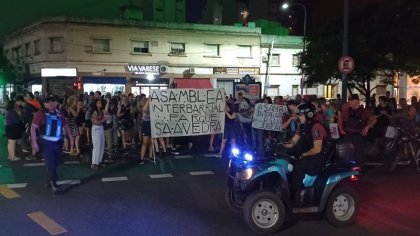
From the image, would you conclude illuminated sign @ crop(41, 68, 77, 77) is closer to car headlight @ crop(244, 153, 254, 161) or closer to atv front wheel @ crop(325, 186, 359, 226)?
car headlight @ crop(244, 153, 254, 161)

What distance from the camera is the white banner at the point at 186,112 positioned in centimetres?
1259

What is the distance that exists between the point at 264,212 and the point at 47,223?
320 centimetres

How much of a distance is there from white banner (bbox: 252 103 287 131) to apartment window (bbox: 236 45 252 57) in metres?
29.0

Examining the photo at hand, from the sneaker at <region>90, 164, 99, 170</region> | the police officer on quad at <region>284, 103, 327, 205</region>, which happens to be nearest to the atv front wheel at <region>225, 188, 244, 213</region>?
the police officer on quad at <region>284, 103, 327, 205</region>

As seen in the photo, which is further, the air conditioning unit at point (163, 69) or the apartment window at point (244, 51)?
the apartment window at point (244, 51)

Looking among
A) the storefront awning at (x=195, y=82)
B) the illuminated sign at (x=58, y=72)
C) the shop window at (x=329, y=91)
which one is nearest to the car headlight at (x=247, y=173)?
the storefront awning at (x=195, y=82)

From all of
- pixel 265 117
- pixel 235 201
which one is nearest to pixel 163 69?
pixel 265 117

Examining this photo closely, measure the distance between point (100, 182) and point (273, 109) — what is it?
6.20m

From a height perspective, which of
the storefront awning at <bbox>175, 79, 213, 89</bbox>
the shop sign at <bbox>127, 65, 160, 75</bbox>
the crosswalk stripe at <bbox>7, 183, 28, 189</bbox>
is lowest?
the crosswalk stripe at <bbox>7, 183, 28, 189</bbox>

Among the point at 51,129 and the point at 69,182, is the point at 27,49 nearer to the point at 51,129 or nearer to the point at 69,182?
the point at 69,182

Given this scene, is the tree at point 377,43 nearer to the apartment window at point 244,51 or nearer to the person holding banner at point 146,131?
the person holding banner at point 146,131

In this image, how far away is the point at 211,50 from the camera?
4200 centimetres

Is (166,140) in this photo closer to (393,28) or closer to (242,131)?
(242,131)

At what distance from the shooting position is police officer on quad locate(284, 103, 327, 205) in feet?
21.9
